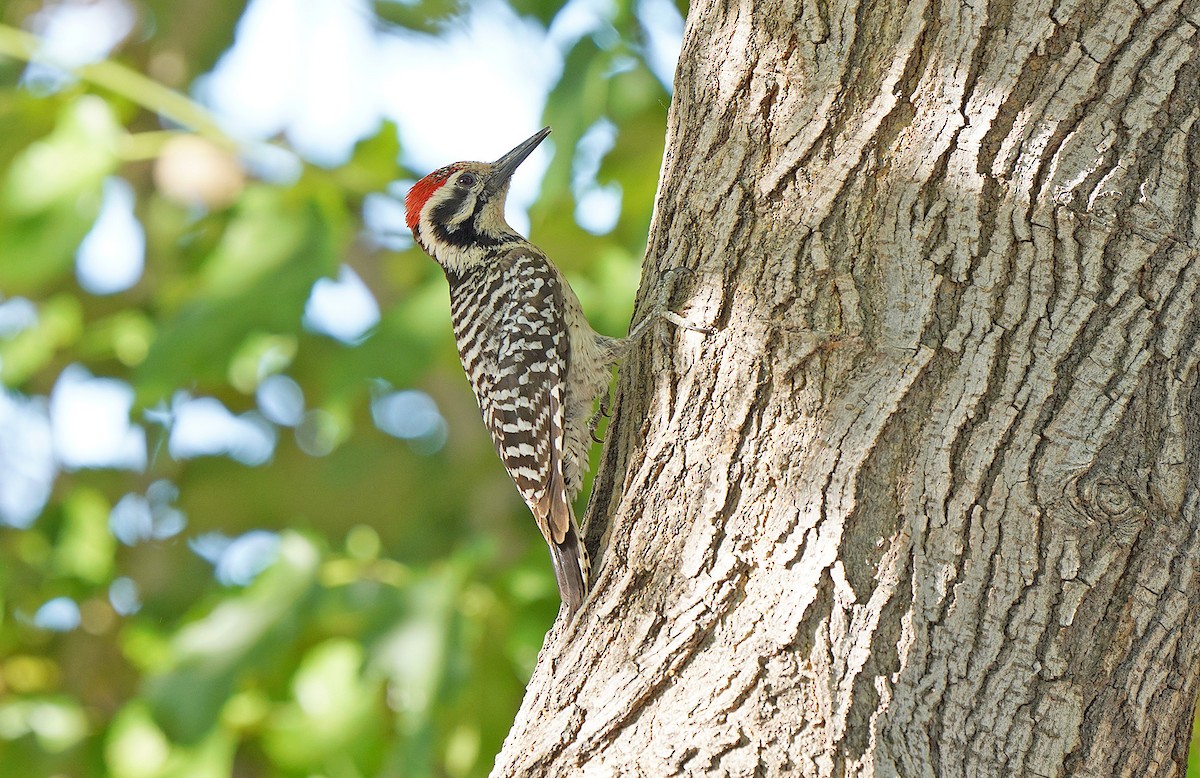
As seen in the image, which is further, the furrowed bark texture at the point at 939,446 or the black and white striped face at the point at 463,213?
the black and white striped face at the point at 463,213

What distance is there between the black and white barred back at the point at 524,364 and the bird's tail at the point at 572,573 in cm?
29

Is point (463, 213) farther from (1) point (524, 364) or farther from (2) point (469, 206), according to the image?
(1) point (524, 364)

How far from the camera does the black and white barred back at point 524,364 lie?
11.8 feet

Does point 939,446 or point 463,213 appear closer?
point 939,446

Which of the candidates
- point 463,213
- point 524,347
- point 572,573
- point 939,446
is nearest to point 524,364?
point 524,347

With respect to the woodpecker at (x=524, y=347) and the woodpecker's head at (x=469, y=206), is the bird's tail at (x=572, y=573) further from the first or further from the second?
the woodpecker's head at (x=469, y=206)

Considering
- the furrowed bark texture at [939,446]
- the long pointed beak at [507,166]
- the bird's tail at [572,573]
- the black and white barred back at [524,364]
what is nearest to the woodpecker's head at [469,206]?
the long pointed beak at [507,166]

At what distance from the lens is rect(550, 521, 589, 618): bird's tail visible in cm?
272

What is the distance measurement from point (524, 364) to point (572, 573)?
3.67ft

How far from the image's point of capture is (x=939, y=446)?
83.3 inches

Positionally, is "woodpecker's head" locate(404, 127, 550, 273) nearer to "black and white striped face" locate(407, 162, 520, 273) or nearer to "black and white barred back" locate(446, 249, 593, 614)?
"black and white striped face" locate(407, 162, 520, 273)

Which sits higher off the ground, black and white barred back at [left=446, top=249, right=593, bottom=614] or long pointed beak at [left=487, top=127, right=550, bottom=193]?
long pointed beak at [left=487, top=127, right=550, bottom=193]

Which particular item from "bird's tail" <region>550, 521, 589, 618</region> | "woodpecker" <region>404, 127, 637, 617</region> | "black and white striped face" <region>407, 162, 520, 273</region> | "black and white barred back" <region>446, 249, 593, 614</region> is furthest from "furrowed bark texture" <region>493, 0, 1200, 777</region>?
"black and white striped face" <region>407, 162, 520, 273</region>

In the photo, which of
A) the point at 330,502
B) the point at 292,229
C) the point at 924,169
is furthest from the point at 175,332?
the point at 924,169
